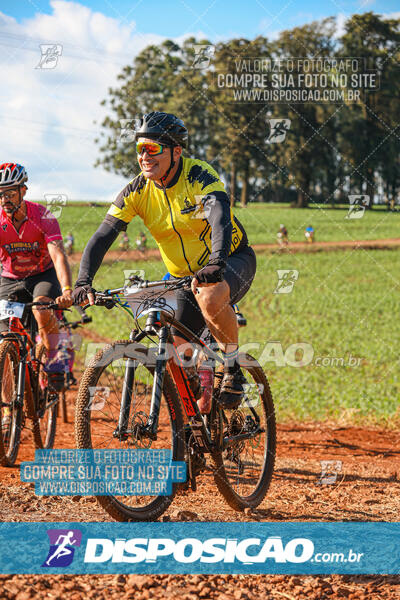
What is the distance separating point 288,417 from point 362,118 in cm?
4533

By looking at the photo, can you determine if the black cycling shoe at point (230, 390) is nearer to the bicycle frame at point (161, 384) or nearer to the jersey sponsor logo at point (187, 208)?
the bicycle frame at point (161, 384)

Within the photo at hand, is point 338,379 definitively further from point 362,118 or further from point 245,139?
point 362,118

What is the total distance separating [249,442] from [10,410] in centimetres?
225

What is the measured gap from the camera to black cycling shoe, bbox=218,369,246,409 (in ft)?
14.8

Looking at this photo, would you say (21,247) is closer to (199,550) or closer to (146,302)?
(146,302)

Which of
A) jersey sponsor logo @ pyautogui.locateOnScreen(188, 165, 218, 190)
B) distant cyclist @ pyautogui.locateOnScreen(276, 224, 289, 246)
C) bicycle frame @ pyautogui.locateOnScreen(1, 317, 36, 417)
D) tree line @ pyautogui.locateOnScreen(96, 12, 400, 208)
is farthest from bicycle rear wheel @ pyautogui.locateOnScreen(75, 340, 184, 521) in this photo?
tree line @ pyautogui.locateOnScreen(96, 12, 400, 208)

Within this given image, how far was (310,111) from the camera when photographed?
50500 millimetres

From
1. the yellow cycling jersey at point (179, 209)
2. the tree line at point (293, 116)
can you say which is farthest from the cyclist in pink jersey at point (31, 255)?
the tree line at point (293, 116)

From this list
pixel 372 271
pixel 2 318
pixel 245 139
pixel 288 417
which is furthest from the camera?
pixel 245 139

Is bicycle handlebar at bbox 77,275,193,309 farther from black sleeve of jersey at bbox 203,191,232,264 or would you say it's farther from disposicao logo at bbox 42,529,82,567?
disposicao logo at bbox 42,529,82,567

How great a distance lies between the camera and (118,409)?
4008mm

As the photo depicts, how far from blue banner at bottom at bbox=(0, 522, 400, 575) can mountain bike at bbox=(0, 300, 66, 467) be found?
198cm

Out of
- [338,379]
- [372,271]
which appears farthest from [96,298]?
[372,271]

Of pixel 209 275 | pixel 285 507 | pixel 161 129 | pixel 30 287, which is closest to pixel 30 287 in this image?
pixel 30 287
